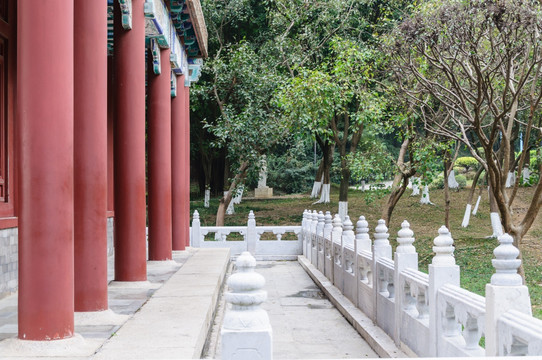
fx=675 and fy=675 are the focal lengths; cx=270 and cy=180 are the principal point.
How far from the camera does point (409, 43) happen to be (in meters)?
12.2

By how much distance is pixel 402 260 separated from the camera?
275 inches

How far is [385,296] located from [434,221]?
19702mm

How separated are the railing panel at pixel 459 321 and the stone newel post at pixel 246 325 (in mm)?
2132

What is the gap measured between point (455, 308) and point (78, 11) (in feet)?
14.7

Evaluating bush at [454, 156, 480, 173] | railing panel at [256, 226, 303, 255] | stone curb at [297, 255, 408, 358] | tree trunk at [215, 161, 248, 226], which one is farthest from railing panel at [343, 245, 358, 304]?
bush at [454, 156, 480, 173]

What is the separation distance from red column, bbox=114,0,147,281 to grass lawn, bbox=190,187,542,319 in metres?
6.57

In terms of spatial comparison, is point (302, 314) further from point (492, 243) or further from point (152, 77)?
point (492, 243)

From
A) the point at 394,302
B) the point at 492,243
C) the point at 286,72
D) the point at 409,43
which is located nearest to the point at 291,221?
the point at 286,72

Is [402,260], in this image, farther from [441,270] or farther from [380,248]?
[441,270]

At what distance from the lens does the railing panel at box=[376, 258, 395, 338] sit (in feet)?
25.0

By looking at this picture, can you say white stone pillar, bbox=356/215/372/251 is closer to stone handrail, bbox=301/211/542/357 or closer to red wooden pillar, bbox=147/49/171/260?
stone handrail, bbox=301/211/542/357

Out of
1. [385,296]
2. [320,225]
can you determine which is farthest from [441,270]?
[320,225]

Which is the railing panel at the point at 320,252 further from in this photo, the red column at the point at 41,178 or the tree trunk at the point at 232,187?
the red column at the point at 41,178

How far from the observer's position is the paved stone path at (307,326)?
26.7 feet
